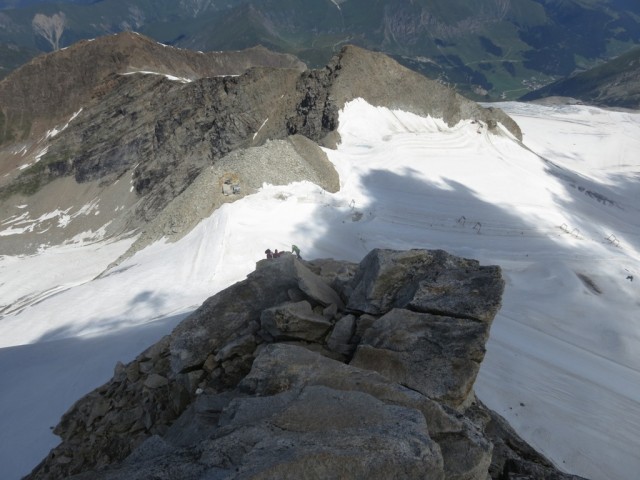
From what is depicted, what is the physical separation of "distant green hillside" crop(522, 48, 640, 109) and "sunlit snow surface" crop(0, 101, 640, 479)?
77717mm

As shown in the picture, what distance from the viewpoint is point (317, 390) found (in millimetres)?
4785

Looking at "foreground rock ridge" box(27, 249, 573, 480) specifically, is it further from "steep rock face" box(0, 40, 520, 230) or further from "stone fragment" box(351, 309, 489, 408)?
"steep rock face" box(0, 40, 520, 230)

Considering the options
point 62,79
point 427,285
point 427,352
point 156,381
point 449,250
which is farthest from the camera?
point 62,79

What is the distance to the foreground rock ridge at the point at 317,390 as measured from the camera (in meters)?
A: 3.95

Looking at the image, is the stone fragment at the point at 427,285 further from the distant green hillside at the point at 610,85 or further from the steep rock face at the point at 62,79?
the distant green hillside at the point at 610,85

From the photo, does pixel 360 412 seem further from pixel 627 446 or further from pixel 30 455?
pixel 627 446

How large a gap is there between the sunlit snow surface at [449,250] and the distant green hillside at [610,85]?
7772cm

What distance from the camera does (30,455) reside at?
8297 mm

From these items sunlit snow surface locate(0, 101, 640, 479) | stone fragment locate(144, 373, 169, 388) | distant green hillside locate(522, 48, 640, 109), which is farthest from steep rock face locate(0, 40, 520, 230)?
distant green hillside locate(522, 48, 640, 109)

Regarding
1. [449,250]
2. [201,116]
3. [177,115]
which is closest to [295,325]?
[449,250]

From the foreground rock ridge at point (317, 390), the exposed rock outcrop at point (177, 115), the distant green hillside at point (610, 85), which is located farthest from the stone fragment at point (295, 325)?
the distant green hillside at point (610, 85)

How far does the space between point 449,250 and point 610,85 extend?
12608cm

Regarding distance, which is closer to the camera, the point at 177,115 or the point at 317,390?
the point at 317,390

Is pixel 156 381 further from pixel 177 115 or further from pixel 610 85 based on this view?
pixel 610 85
